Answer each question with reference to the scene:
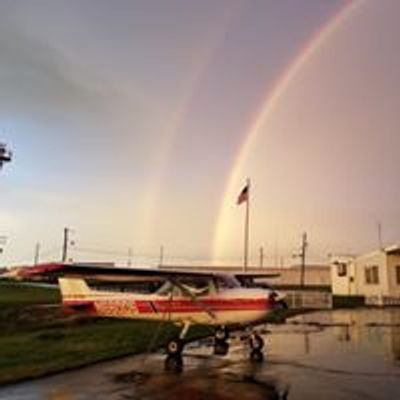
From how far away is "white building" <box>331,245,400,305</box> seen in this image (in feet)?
164

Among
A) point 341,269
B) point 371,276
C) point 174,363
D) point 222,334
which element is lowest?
point 174,363

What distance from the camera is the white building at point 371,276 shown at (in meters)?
49.9

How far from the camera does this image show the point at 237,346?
19.9m

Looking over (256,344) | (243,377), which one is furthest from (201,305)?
(243,377)

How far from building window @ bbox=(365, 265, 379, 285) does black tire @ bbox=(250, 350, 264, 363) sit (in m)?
38.2

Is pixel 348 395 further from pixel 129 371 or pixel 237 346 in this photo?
pixel 237 346

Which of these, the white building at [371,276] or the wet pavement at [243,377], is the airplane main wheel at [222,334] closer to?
the wet pavement at [243,377]

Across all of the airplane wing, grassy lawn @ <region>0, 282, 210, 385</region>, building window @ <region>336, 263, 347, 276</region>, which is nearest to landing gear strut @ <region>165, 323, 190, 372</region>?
grassy lawn @ <region>0, 282, 210, 385</region>

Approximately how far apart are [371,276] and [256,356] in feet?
131

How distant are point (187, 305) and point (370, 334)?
31.2ft

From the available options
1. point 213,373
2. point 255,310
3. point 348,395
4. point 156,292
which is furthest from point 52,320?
point 348,395

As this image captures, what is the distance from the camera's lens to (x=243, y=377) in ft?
45.2

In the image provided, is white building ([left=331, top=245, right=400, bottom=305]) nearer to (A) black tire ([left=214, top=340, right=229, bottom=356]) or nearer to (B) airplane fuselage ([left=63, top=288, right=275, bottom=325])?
(A) black tire ([left=214, top=340, right=229, bottom=356])

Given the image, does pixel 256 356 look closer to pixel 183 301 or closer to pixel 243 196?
pixel 183 301
